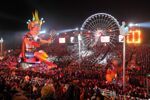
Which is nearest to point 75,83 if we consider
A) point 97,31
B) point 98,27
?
point 97,31

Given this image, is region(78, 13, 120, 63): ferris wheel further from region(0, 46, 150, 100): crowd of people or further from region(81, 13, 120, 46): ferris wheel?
region(0, 46, 150, 100): crowd of people

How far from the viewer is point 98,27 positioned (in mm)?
43781

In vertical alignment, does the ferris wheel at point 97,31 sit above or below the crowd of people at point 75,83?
above

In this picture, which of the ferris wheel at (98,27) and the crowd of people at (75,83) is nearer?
the crowd of people at (75,83)

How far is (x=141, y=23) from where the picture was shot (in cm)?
5253

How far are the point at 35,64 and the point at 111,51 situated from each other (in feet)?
36.1

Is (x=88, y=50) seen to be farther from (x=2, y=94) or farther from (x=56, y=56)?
(x=2, y=94)

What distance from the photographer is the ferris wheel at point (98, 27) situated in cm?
4209

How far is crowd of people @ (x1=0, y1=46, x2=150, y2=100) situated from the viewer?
8.23 meters

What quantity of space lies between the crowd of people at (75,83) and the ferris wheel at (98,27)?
12.5 feet

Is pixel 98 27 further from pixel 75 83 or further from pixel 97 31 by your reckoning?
pixel 75 83

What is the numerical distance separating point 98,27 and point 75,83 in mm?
34423

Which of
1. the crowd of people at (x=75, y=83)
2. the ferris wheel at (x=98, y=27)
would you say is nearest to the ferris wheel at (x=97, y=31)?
the ferris wheel at (x=98, y=27)

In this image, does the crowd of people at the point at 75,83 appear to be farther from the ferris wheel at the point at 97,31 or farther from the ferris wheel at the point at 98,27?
the ferris wheel at the point at 98,27
